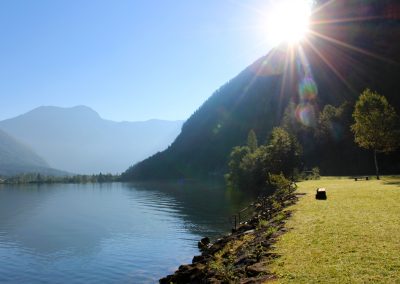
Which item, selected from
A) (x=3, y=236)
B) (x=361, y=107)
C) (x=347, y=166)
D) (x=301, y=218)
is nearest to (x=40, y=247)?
(x=3, y=236)

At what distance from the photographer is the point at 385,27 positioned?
185m

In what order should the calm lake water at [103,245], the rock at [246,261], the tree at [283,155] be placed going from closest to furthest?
the rock at [246,261], the calm lake water at [103,245], the tree at [283,155]

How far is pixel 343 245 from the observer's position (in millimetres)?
25109

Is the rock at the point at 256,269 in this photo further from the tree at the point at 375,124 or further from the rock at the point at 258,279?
the tree at the point at 375,124

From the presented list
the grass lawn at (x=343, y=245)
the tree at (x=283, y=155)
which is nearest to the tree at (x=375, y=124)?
the tree at (x=283, y=155)

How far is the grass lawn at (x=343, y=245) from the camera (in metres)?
19.7

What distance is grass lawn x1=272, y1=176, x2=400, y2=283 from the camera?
19672 mm

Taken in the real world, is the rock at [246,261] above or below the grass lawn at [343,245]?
below

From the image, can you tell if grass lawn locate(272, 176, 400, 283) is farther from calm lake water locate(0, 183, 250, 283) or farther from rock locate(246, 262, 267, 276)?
calm lake water locate(0, 183, 250, 283)

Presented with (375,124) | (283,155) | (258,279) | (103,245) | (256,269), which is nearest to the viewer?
(258,279)

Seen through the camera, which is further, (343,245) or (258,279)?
(343,245)

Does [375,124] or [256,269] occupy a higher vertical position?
[375,124]

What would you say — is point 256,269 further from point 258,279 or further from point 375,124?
point 375,124

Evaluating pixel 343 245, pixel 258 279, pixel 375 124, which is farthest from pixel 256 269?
pixel 375 124
